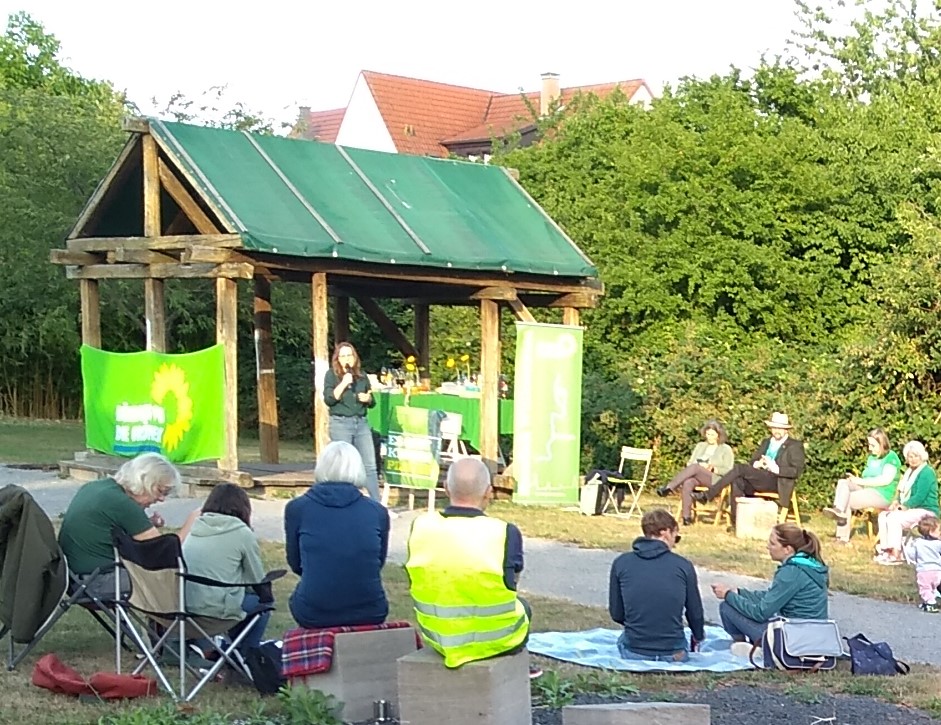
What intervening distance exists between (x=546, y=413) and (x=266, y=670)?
948 cm

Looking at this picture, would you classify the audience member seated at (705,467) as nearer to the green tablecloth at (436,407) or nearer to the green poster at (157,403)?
the green tablecloth at (436,407)

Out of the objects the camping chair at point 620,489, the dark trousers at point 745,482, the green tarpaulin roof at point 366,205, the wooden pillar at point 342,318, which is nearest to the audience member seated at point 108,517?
the green tarpaulin roof at point 366,205

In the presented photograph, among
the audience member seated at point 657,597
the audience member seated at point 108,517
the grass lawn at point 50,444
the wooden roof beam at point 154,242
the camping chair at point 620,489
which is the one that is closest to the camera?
the audience member seated at point 108,517

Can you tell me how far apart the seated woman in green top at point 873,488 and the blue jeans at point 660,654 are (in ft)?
20.0

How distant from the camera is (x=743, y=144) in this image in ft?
74.9

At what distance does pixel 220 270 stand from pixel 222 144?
1847 millimetres

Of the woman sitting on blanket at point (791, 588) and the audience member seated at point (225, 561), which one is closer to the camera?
the audience member seated at point (225, 561)

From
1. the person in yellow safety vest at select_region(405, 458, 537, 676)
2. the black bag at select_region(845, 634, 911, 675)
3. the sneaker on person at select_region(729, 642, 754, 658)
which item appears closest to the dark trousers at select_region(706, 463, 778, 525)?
the sneaker on person at select_region(729, 642, 754, 658)

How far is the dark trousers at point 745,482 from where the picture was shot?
15180mm

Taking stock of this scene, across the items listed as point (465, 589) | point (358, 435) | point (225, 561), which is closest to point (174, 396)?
point (358, 435)

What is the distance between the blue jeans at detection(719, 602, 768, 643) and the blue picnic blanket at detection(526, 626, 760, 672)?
12 centimetres

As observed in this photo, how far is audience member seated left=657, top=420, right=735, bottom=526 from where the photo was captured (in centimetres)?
1550

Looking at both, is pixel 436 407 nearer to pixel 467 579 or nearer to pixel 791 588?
pixel 791 588

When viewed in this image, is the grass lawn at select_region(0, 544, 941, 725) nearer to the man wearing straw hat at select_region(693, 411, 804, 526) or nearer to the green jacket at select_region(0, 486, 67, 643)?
the green jacket at select_region(0, 486, 67, 643)
